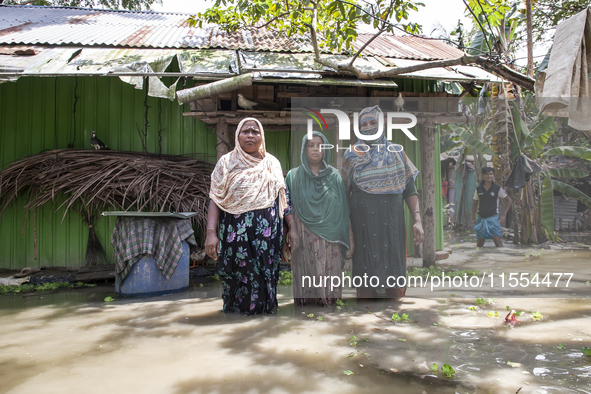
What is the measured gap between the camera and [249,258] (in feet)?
11.8

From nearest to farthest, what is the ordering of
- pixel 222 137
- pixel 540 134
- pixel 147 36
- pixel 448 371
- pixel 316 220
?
pixel 448 371, pixel 316 220, pixel 222 137, pixel 147 36, pixel 540 134

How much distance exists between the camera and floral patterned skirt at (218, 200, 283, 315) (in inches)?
142

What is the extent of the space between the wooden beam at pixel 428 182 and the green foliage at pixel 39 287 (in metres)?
4.42

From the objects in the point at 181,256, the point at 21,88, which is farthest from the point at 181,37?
the point at 181,256

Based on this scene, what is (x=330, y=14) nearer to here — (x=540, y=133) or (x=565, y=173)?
(x=540, y=133)

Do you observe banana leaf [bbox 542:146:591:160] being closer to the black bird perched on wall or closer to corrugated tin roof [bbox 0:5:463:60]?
corrugated tin roof [bbox 0:5:463:60]

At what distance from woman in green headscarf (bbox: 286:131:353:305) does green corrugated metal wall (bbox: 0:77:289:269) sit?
8.16 ft

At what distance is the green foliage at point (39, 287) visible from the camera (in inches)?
195

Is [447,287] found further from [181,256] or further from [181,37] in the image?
[181,37]

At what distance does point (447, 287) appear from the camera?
462 centimetres

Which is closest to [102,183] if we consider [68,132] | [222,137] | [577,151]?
[68,132]

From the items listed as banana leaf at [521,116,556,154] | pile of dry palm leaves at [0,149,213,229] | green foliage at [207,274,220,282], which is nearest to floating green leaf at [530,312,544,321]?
green foliage at [207,274,220,282]

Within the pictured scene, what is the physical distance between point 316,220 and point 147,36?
4242 mm

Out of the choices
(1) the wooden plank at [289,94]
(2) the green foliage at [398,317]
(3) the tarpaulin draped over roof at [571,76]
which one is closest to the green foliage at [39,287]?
(1) the wooden plank at [289,94]
